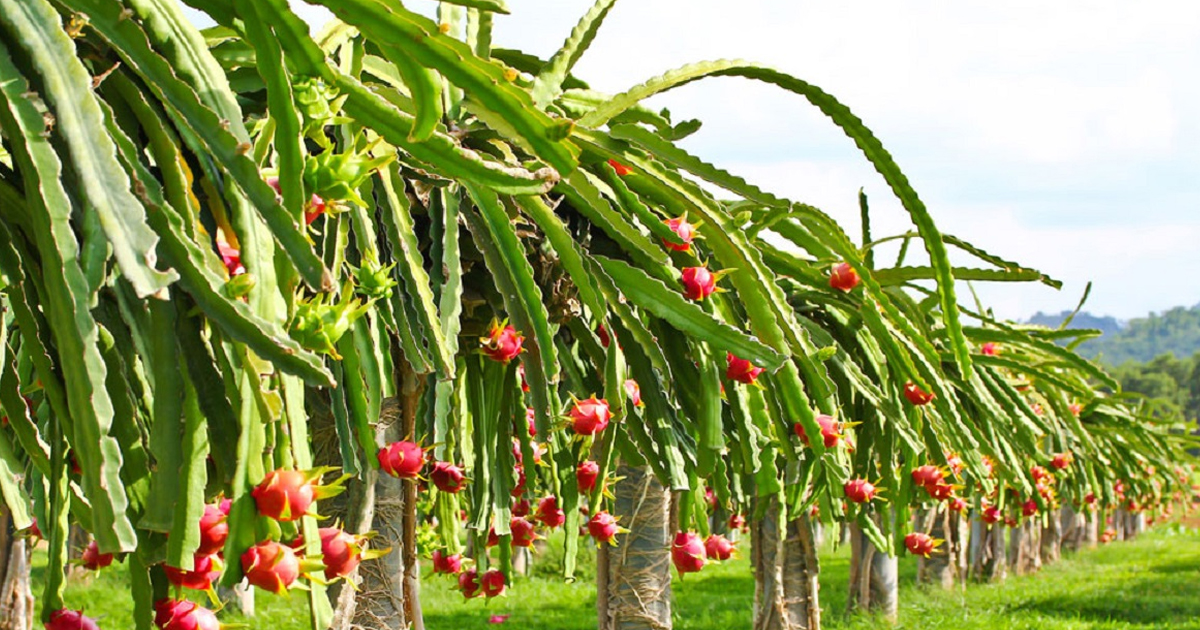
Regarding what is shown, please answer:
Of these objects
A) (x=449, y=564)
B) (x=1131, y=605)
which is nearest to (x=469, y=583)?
(x=449, y=564)

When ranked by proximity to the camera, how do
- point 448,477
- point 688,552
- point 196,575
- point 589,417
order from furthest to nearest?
point 688,552 < point 448,477 < point 589,417 < point 196,575

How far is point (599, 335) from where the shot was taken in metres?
2.37

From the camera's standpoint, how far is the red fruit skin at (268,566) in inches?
42.2

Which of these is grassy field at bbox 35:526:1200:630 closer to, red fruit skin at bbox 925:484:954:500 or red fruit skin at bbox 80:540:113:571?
red fruit skin at bbox 925:484:954:500

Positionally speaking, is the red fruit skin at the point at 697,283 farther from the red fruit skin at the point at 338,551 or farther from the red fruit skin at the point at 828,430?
the red fruit skin at the point at 338,551

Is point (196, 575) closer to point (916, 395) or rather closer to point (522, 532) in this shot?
point (522, 532)

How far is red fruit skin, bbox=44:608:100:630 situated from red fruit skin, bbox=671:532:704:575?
171 cm

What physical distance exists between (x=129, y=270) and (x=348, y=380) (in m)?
0.62

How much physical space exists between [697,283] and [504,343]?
0.39 metres

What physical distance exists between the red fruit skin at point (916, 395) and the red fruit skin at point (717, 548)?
0.68 m

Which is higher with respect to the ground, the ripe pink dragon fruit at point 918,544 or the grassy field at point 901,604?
the ripe pink dragon fruit at point 918,544

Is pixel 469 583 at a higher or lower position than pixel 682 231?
lower

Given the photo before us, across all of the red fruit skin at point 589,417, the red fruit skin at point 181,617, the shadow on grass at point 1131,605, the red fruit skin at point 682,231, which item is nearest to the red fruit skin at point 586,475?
the red fruit skin at point 589,417

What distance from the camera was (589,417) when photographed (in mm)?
2078
